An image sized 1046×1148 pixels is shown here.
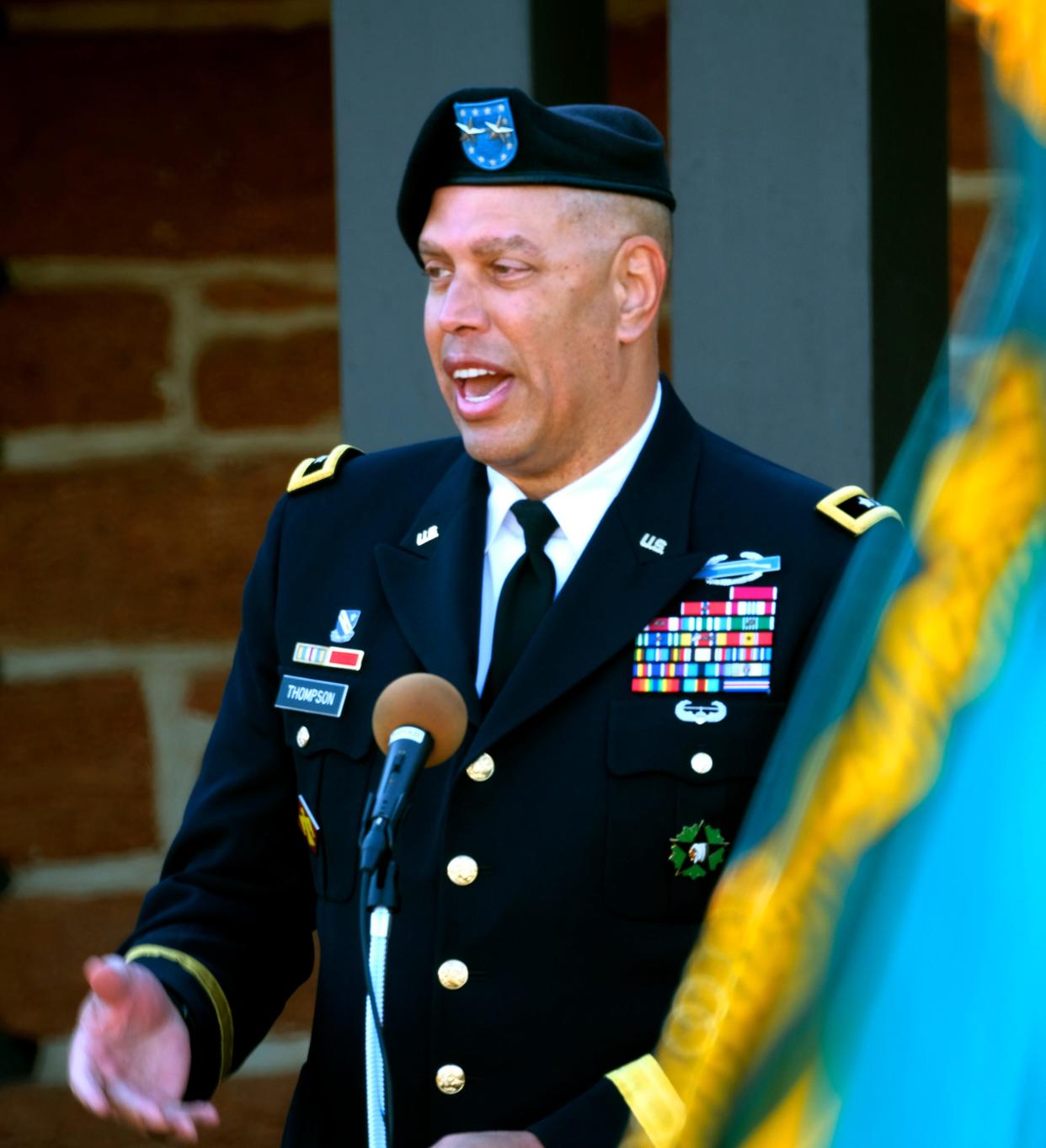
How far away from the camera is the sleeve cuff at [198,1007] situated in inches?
69.4

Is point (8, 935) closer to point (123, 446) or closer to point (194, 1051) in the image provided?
point (123, 446)

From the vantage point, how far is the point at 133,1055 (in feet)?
5.57

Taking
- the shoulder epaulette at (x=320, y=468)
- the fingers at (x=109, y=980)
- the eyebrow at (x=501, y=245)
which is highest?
the eyebrow at (x=501, y=245)

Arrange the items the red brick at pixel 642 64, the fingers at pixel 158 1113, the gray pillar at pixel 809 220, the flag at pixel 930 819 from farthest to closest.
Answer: the red brick at pixel 642 64 < the gray pillar at pixel 809 220 < the fingers at pixel 158 1113 < the flag at pixel 930 819

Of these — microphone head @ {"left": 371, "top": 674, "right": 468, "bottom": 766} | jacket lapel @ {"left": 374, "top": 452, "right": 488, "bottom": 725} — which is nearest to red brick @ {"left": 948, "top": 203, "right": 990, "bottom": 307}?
jacket lapel @ {"left": 374, "top": 452, "right": 488, "bottom": 725}

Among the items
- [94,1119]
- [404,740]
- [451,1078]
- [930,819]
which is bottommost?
[94,1119]

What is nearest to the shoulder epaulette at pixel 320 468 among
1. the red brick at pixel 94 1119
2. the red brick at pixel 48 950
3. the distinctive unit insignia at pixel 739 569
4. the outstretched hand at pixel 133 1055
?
the distinctive unit insignia at pixel 739 569

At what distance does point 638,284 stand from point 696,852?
1.77 feet

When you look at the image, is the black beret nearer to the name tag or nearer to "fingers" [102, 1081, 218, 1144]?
the name tag

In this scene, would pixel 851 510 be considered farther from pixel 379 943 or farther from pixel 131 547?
pixel 131 547

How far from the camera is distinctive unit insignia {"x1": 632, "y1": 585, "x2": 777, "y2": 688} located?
180 centimetres

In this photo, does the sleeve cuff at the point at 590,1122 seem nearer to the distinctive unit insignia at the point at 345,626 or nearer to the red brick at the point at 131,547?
the distinctive unit insignia at the point at 345,626

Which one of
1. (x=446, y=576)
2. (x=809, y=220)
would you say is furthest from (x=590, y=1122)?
(x=809, y=220)

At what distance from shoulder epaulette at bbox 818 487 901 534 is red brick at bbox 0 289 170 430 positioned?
1.35m
